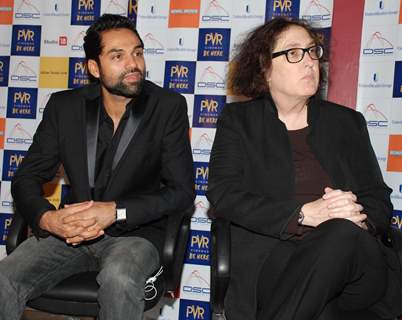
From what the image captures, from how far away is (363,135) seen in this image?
2.22 metres

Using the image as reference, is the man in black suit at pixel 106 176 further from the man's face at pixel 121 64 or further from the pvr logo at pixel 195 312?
the pvr logo at pixel 195 312

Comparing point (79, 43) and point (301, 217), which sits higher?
point (79, 43)

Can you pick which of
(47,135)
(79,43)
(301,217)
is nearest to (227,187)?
(301,217)

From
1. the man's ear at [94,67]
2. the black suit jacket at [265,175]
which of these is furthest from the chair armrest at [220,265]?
the man's ear at [94,67]

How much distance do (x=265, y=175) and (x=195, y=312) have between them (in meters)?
1.39

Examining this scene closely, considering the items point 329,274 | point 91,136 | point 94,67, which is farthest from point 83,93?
point 329,274

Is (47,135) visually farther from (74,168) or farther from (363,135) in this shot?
(363,135)

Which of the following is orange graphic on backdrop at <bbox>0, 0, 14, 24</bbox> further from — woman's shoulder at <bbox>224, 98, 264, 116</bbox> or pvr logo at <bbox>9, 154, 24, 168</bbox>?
woman's shoulder at <bbox>224, 98, 264, 116</bbox>

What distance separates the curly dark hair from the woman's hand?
0.66 metres

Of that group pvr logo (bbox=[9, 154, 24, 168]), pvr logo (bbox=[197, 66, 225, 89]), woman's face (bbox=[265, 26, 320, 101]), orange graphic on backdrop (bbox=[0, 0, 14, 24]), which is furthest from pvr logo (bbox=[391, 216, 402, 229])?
orange graphic on backdrop (bbox=[0, 0, 14, 24])

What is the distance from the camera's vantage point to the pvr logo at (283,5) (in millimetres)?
3070

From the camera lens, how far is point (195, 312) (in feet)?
10.5

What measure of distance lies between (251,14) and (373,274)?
1.87m

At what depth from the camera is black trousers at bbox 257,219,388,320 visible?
1.63 m
